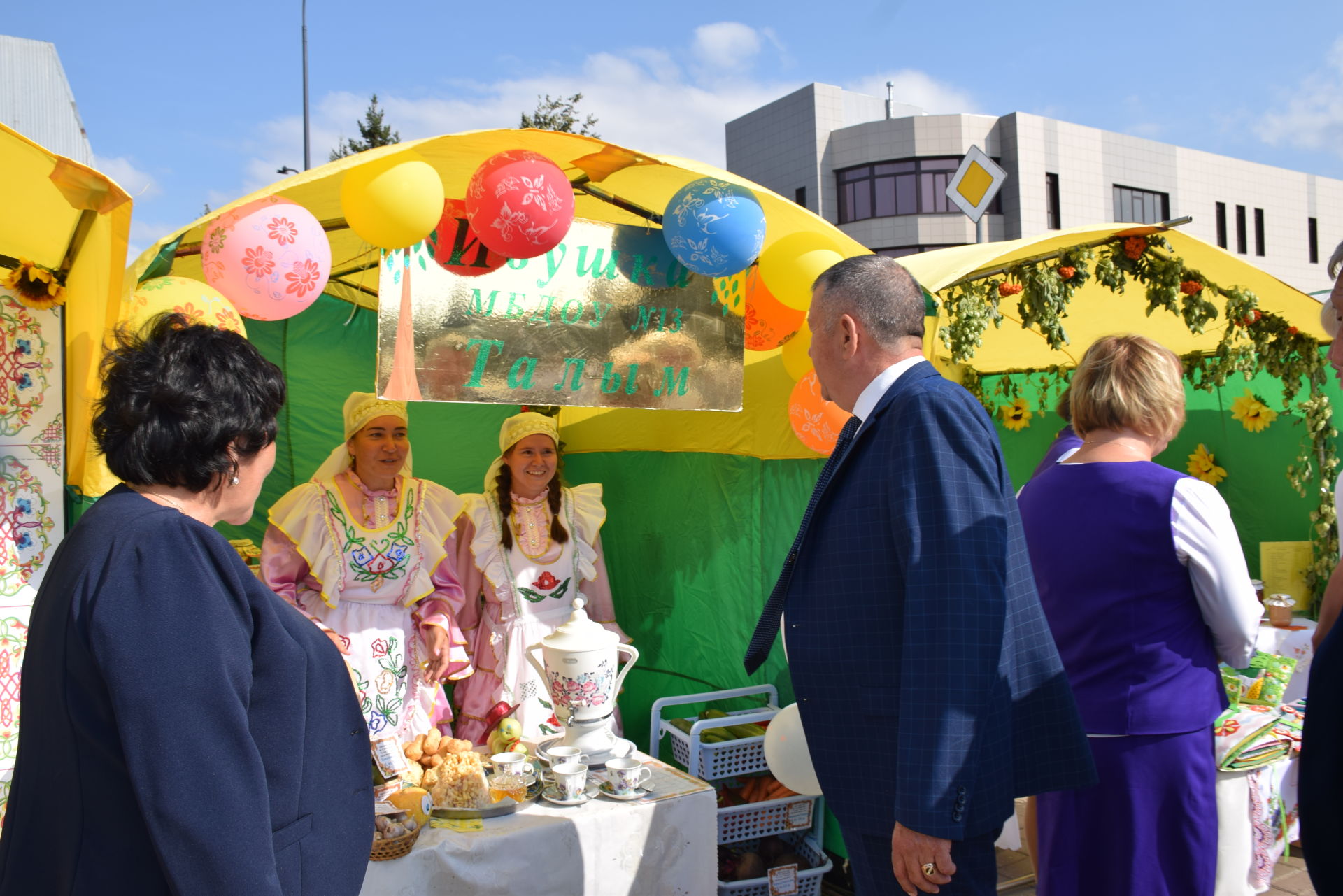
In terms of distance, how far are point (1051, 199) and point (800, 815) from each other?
3032 centimetres

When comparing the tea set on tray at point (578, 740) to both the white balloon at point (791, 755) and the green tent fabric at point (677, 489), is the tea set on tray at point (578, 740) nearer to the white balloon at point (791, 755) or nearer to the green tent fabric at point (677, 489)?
the white balloon at point (791, 755)

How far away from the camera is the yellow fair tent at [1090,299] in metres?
3.69

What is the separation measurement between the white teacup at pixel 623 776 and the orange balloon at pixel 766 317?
1.91 metres

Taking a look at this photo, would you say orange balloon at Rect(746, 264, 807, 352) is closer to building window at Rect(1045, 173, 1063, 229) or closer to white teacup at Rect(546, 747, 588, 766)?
white teacup at Rect(546, 747, 588, 766)

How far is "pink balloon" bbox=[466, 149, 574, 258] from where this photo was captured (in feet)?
9.49

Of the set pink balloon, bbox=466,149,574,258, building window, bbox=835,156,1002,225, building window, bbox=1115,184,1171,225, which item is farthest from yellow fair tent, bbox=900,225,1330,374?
building window, bbox=1115,184,1171,225

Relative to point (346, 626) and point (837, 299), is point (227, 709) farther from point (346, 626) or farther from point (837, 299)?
point (346, 626)

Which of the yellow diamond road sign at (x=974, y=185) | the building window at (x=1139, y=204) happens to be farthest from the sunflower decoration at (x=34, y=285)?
the building window at (x=1139, y=204)

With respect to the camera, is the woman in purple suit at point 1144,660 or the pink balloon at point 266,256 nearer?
the woman in purple suit at point 1144,660

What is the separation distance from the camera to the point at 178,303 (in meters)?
2.50

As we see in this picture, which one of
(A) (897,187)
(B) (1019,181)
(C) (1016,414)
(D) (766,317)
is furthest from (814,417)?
(A) (897,187)

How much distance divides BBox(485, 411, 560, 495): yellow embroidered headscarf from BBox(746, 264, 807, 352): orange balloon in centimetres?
107

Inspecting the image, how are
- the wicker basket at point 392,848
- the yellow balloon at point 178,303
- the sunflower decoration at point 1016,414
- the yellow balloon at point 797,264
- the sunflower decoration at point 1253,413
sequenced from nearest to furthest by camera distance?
1. the wicker basket at point 392,848
2. the yellow balloon at point 178,303
3. the yellow balloon at point 797,264
4. the sunflower decoration at point 1253,413
5. the sunflower decoration at point 1016,414

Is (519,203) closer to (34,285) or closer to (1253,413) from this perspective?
(34,285)
